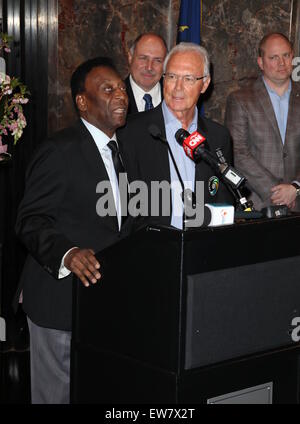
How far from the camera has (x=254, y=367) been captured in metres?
2.68

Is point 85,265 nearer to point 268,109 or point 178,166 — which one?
point 178,166

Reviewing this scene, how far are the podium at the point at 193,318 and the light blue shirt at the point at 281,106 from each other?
7.65ft

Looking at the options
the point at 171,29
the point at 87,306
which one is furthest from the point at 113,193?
the point at 171,29

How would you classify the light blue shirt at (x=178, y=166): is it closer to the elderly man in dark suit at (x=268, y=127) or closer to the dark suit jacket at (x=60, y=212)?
the dark suit jacket at (x=60, y=212)

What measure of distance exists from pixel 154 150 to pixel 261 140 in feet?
5.43

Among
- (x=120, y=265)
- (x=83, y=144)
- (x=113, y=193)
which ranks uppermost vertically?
(x=83, y=144)

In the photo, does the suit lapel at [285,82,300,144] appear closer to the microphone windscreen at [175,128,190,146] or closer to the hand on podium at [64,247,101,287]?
the microphone windscreen at [175,128,190,146]

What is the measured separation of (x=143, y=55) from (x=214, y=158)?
249 centimetres

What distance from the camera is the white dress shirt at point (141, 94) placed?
16.4 feet

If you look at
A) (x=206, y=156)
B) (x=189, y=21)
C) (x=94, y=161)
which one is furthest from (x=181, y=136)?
(x=189, y=21)

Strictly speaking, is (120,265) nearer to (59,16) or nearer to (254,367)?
(254,367)

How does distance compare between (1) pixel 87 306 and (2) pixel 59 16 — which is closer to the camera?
(1) pixel 87 306

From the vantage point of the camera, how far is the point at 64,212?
3000 mm
